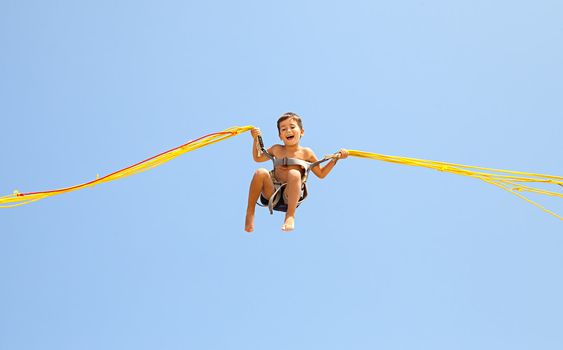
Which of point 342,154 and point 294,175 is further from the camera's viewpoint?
point 342,154

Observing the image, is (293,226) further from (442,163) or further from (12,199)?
(12,199)

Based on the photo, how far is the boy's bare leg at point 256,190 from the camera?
7684 mm

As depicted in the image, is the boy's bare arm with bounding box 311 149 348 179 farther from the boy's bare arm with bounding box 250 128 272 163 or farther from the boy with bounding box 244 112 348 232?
the boy's bare arm with bounding box 250 128 272 163

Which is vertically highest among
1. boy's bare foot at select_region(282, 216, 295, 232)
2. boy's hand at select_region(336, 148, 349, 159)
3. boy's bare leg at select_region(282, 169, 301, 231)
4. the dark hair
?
the dark hair

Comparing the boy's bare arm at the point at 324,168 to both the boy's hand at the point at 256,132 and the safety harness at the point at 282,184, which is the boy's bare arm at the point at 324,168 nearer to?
the safety harness at the point at 282,184

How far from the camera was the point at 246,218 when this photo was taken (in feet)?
25.7

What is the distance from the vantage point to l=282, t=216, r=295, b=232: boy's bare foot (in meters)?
7.44

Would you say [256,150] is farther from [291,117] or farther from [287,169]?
[291,117]

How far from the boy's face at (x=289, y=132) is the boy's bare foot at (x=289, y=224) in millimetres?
924

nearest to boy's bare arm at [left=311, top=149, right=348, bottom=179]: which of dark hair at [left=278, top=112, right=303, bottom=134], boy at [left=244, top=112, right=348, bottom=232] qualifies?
boy at [left=244, top=112, right=348, bottom=232]

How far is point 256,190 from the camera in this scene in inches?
304

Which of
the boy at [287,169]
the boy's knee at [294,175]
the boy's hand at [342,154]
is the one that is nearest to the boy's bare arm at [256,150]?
the boy at [287,169]

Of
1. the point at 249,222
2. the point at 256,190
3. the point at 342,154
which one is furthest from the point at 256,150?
the point at 342,154

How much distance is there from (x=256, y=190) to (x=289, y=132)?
0.78 metres
